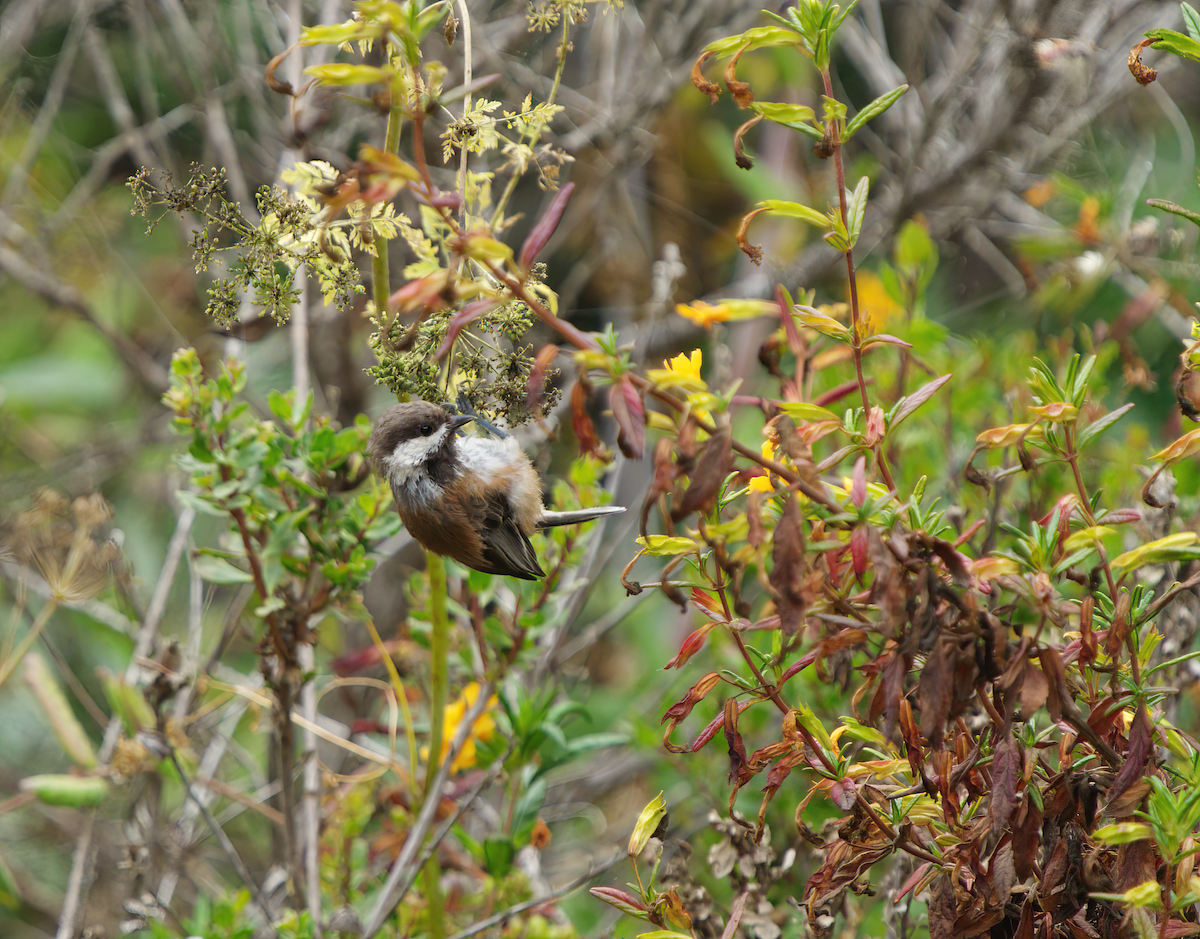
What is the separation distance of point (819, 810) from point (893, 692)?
45.8 inches

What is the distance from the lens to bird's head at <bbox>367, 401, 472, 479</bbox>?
60.4 inches

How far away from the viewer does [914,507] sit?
98 centimetres

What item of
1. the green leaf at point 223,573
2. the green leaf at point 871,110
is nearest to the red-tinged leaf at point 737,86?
the green leaf at point 871,110

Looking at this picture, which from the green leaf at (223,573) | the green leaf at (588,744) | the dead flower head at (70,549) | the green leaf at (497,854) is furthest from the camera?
the dead flower head at (70,549)

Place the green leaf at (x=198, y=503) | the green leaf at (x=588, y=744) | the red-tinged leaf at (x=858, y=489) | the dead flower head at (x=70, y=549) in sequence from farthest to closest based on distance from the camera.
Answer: the dead flower head at (x=70, y=549) → the green leaf at (x=588, y=744) → the green leaf at (x=198, y=503) → the red-tinged leaf at (x=858, y=489)

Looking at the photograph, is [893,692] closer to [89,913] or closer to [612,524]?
[89,913]

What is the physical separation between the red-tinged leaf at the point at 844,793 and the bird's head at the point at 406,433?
0.75m

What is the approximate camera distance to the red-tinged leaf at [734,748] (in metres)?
1.09

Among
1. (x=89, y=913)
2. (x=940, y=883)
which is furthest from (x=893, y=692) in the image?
(x=89, y=913)

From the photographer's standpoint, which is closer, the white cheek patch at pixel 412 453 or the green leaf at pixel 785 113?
the green leaf at pixel 785 113

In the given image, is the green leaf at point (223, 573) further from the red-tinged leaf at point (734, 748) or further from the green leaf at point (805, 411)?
the green leaf at point (805, 411)

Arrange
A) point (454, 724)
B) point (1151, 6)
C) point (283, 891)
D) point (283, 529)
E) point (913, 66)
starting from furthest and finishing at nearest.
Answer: point (913, 66) → point (1151, 6) → point (283, 891) → point (454, 724) → point (283, 529)

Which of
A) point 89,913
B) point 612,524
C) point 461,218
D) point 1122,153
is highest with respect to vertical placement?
point 461,218

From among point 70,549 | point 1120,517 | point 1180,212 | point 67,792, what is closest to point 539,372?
point 1120,517
